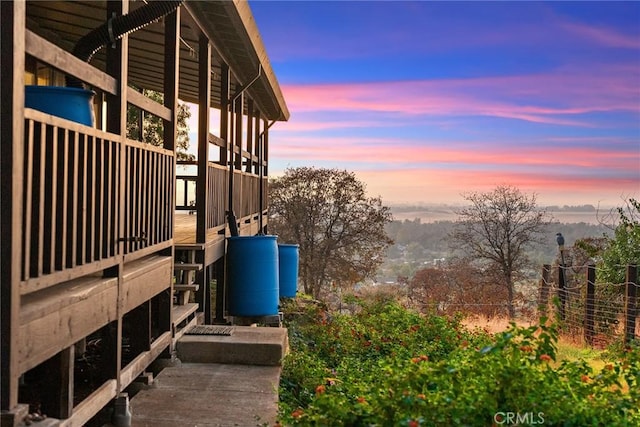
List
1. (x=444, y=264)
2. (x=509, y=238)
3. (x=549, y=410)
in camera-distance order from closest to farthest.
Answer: (x=549, y=410) < (x=509, y=238) < (x=444, y=264)

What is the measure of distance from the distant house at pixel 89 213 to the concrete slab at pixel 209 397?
22 cm

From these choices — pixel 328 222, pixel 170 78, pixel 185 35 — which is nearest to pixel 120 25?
pixel 170 78

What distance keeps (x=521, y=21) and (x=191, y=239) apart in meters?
18.0

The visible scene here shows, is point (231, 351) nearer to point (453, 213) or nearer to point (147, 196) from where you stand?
point (147, 196)

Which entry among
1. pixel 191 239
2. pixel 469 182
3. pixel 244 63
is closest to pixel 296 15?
pixel 469 182

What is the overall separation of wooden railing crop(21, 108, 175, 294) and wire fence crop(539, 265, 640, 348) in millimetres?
8246

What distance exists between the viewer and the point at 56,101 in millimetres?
3455

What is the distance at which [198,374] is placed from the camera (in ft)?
17.5

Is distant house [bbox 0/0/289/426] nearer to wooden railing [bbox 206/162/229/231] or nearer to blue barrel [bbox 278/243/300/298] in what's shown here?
wooden railing [bbox 206/162/229/231]

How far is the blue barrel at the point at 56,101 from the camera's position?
11.3ft

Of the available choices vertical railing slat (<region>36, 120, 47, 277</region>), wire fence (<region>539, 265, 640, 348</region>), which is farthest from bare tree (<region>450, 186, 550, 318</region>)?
vertical railing slat (<region>36, 120, 47, 277</region>)

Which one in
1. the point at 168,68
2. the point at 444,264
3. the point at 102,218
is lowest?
the point at 444,264

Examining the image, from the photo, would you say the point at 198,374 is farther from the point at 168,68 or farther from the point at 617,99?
the point at 617,99

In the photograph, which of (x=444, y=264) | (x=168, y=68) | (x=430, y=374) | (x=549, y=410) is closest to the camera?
(x=549, y=410)
